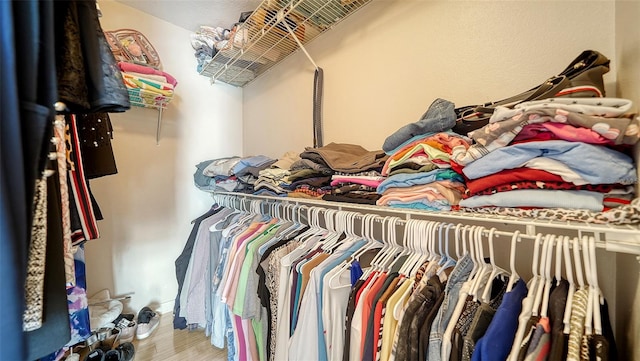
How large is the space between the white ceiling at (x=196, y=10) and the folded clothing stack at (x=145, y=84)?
1.69 feet

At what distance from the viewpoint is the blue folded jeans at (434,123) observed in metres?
0.73

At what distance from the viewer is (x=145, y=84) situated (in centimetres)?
147

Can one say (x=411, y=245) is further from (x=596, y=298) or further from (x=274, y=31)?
(x=274, y=31)

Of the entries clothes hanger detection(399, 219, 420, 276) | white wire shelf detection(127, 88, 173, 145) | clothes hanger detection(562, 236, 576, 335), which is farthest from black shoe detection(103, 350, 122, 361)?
clothes hanger detection(562, 236, 576, 335)

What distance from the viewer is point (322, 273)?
0.76 meters

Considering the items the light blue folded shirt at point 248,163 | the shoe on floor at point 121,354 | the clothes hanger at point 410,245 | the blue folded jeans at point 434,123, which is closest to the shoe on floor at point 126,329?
the shoe on floor at point 121,354

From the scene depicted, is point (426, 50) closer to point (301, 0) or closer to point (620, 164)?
point (301, 0)

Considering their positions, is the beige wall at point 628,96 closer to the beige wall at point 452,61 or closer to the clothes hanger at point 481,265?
the beige wall at point 452,61

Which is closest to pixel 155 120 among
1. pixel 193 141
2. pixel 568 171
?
pixel 193 141

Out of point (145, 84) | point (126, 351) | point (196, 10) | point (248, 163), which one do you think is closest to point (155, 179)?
point (145, 84)

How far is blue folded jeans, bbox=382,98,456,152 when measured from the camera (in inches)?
28.9

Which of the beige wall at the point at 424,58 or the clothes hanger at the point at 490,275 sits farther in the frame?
the beige wall at the point at 424,58

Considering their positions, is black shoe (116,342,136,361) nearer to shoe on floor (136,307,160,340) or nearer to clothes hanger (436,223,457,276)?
shoe on floor (136,307,160,340)

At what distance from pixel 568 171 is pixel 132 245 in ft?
7.49
